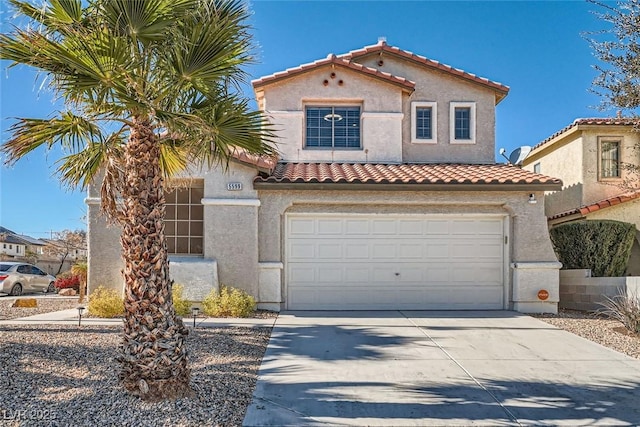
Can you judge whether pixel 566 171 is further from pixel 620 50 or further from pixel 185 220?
pixel 185 220

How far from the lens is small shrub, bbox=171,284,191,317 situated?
10195 millimetres

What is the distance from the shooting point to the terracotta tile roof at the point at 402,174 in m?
11.0

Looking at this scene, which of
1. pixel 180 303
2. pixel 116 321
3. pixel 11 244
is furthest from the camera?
pixel 11 244

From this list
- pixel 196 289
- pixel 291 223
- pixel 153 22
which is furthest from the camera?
pixel 291 223

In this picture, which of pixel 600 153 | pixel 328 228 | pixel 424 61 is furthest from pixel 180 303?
pixel 600 153

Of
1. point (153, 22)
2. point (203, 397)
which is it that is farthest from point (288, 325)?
point (153, 22)

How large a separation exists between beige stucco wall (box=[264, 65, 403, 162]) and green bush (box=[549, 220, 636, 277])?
19.4ft

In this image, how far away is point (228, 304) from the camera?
1030cm

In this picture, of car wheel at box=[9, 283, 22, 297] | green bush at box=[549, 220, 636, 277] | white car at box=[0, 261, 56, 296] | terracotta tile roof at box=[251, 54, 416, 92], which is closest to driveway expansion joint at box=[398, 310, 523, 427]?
green bush at box=[549, 220, 636, 277]

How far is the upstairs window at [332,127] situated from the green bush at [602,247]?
23.6 ft

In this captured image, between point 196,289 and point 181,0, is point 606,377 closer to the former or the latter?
point 181,0

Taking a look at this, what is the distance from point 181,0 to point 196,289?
7213 millimetres

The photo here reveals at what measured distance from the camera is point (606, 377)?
251 inches

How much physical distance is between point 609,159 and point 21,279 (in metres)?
24.5
